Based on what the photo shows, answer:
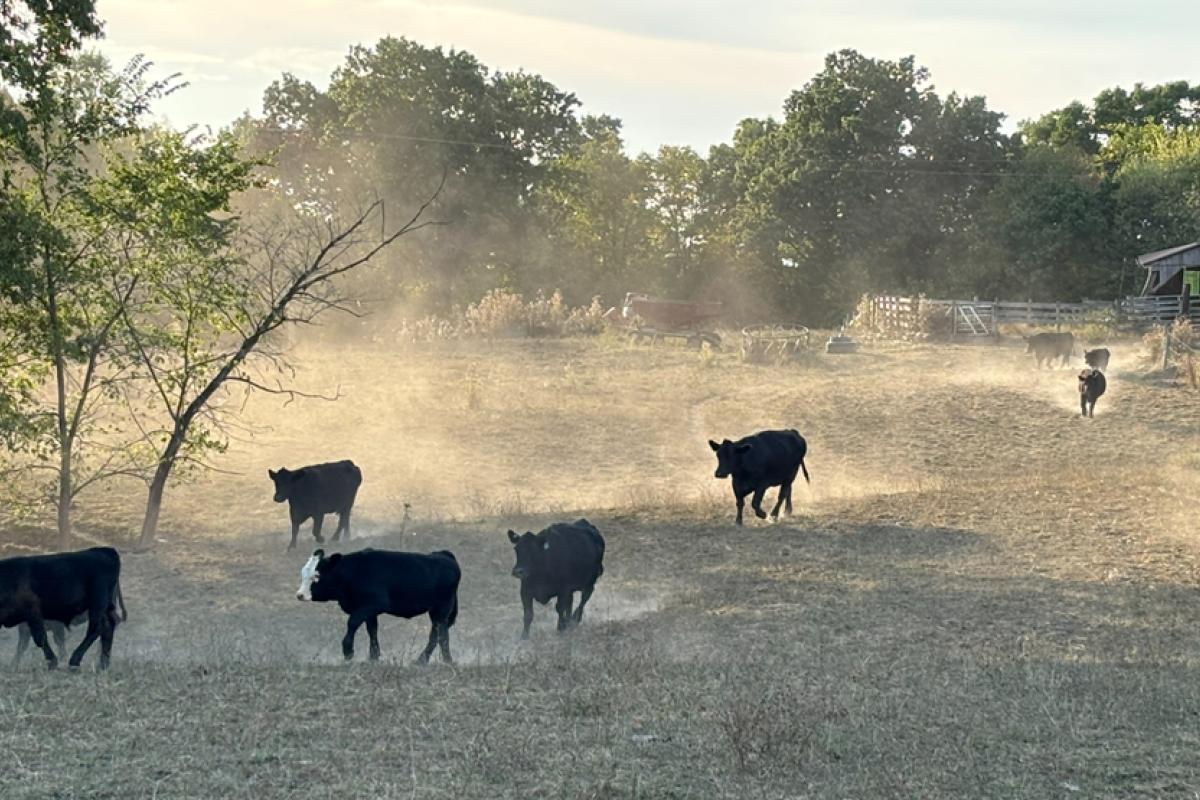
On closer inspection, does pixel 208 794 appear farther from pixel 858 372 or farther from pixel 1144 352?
pixel 1144 352

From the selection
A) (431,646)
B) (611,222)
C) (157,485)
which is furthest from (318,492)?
(611,222)

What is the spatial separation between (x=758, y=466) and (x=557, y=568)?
755cm

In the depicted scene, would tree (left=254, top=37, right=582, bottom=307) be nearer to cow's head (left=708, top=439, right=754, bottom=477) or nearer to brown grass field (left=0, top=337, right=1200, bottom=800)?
brown grass field (left=0, top=337, right=1200, bottom=800)

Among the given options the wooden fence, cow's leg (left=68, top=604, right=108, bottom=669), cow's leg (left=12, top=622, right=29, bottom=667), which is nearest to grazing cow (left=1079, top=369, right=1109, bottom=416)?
the wooden fence

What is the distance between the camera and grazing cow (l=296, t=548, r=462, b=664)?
529 inches

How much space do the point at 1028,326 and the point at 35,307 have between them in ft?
147

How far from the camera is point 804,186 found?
242ft

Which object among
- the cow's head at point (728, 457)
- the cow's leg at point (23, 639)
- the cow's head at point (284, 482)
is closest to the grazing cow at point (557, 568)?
the cow's leg at point (23, 639)

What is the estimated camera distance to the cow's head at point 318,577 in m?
13.5

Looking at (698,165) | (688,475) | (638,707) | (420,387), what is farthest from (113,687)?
(698,165)

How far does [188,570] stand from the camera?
1927cm

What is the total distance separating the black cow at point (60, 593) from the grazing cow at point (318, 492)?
7.25 meters

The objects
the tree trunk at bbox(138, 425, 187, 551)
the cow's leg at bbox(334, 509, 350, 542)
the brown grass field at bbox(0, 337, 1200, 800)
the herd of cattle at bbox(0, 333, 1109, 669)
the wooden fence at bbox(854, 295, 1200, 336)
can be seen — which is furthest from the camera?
the wooden fence at bbox(854, 295, 1200, 336)

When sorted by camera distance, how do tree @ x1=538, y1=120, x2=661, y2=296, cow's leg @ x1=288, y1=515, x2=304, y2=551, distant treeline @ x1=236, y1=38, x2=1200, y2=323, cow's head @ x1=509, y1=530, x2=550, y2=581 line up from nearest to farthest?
1. cow's head @ x1=509, y1=530, x2=550, y2=581
2. cow's leg @ x1=288, y1=515, x2=304, y2=551
3. distant treeline @ x1=236, y1=38, x2=1200, y2=323
4. tree @ x1=538, y1=120, x2=661, y2=296
